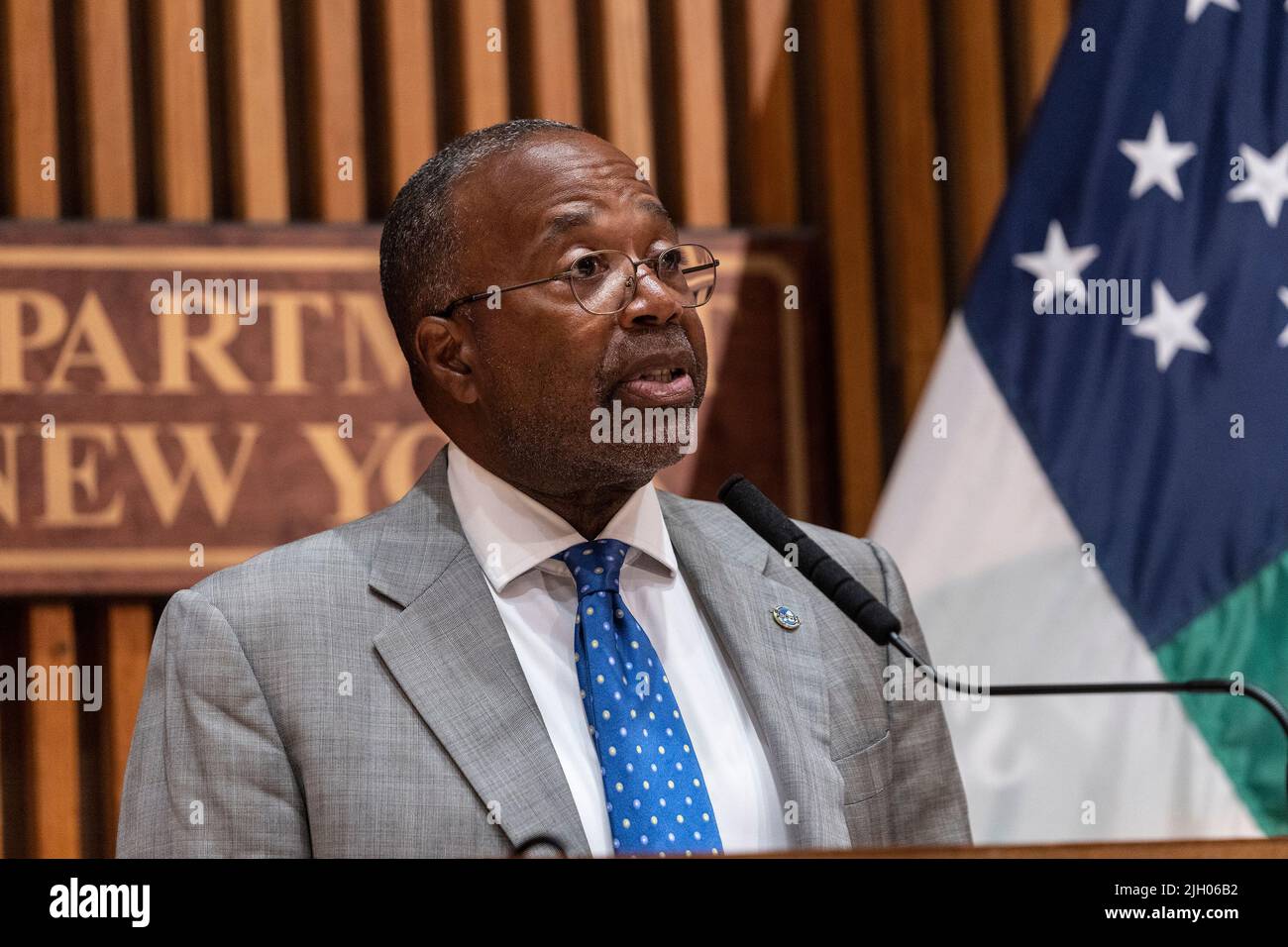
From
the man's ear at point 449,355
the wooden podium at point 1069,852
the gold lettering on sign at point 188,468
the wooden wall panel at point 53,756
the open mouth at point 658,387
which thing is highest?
the man's ear at point 449,355

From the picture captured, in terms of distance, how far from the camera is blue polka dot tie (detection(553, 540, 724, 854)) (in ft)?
4.98

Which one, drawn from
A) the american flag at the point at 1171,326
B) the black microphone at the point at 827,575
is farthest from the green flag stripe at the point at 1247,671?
the black microphone at the point at 827,575

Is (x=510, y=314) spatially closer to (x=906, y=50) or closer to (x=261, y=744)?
(x=261, y=744)

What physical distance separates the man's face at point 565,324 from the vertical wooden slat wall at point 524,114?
1.23m

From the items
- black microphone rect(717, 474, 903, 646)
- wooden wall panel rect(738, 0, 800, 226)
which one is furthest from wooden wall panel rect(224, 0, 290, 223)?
black microphone rect(717, 474, 903, 646)

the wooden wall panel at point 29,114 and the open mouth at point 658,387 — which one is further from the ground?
the wooden wall panel at point 29,114

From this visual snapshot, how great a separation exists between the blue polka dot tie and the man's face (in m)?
0.12

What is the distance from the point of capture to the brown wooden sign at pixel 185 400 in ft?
9.06

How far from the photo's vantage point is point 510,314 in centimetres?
179

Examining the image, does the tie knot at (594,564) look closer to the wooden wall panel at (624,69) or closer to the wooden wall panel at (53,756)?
the wooden wall panel at (53,756)

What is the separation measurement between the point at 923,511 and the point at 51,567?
1.57 metres

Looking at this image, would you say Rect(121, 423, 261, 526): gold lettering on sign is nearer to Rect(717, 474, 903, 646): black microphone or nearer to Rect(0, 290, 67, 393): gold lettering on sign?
Rect(0, 290, 67, 393): gold lettering on sign

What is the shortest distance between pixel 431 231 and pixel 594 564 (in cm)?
46
